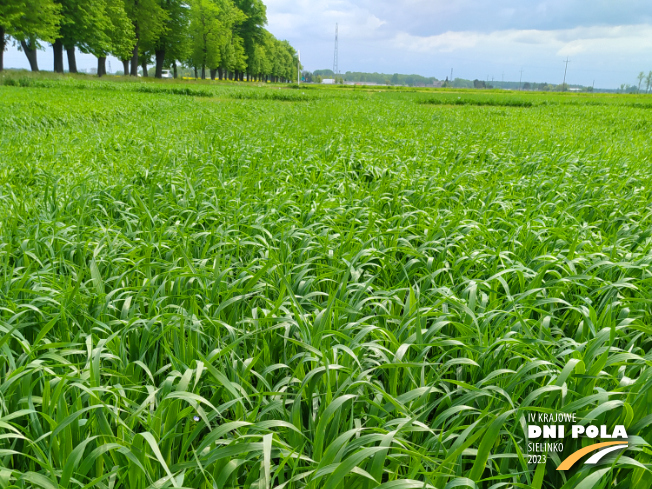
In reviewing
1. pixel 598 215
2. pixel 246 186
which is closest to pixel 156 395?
pixel 246 186

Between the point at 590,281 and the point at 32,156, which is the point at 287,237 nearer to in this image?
the point at 590,281

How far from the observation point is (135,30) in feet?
145

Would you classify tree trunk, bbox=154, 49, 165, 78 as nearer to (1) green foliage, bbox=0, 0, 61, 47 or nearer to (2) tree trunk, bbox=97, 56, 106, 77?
(2) tree trunk, bbox=97, 56, 106, 77

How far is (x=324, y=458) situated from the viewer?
1221 mm

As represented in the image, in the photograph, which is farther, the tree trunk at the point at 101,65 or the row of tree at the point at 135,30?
the tree trunk at the point at 101,65

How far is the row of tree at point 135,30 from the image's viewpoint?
29.9m

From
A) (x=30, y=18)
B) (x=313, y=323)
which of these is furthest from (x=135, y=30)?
(x=313, y=323)

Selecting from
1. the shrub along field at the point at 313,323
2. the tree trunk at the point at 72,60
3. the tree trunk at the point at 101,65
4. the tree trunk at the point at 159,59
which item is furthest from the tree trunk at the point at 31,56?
the shrub along field at the point at 313,323

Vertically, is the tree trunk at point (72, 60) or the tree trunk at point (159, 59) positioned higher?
the tree trunk at point (159, 59)

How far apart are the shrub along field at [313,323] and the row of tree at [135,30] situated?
32737mm

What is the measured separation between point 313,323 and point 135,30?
5302cm

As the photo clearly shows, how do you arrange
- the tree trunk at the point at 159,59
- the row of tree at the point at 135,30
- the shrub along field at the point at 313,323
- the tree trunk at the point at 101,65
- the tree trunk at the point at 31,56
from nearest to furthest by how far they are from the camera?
the shrub along field at the point at 313,323 → the row of tree at the point at 135,30 → the tree trunk at the point at 31,56 → the tree trunk at the point at 101,65 → the tree trunk at the point at 159,59

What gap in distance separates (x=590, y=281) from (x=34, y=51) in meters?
47.7

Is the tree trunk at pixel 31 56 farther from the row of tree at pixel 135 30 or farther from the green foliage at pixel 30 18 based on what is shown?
the green foliage at pixel 30 18
